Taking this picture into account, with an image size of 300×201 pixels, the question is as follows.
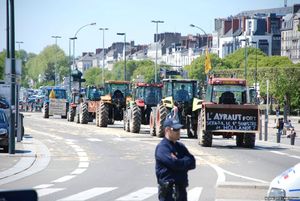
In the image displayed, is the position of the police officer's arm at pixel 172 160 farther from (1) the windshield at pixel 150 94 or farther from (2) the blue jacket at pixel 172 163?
(1) the windshield at pixel 150 94

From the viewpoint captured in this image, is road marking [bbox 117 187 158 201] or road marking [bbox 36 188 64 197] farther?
road marking [bbox 36 188 64 197]

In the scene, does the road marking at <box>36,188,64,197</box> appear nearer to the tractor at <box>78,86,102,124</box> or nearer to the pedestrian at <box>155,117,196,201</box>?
the pedestrian at <box>155,117,196,201</box>

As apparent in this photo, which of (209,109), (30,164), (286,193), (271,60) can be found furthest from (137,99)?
(271,60)

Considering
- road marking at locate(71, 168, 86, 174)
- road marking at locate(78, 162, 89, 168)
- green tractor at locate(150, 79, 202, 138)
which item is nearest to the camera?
road marking at locate(71, 168, 86, 174)

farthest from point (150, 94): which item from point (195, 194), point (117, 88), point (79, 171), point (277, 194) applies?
point (277, 194)

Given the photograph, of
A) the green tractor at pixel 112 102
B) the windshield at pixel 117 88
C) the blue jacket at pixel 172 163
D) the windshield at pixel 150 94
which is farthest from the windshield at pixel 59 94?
the blue jacket at pixel 172 163

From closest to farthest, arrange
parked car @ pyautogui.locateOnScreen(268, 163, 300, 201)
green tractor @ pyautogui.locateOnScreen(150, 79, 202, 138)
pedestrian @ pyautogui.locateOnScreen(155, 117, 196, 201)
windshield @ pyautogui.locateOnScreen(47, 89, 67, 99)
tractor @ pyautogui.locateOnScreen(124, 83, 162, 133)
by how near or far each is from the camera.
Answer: pedestrian @ pyautogui.locateOnScreen(155, 117, 196, 201)
parked car @ pyautogui.locateOnScreen(268, 163, 300, 201)
green tractor @ pyautogui.locateOnScreen(150, 79, 202, 138)
tractor @ pyautogui.locateOnScreen(124, 83, 162, 133)
windshield @ pyautogui.locateOnScreen(47, 89, 67, 99)

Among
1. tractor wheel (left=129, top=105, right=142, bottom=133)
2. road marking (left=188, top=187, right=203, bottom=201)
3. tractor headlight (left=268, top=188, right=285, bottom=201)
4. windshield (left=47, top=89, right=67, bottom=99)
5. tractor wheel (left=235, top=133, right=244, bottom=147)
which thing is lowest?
tractor wheel (left=235, top=133, right=244, bottom=147)

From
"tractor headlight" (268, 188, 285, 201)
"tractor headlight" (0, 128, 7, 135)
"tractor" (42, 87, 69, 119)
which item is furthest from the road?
"tractor" (42, 87, 69, 119)

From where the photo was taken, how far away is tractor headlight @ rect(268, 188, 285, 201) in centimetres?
1266

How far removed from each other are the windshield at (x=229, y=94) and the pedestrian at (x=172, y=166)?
1020 inches

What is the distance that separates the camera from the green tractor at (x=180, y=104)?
42125 mm

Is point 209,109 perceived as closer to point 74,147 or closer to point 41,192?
point 74,147

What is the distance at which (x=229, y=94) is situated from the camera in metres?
37.9
